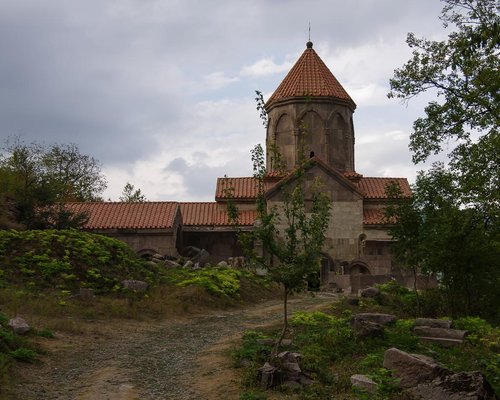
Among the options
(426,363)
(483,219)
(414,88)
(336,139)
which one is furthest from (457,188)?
(336,139)

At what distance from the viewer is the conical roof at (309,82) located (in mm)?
27703

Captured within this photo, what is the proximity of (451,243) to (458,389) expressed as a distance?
7444 mm

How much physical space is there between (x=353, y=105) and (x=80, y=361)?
21417mm

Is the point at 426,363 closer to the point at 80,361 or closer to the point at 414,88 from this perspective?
the point at 80,361

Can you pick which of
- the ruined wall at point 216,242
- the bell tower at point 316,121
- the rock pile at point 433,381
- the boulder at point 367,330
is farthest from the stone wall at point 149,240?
the rock pile at point 433,381

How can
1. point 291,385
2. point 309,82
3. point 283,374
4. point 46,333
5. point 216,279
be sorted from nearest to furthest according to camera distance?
1. point 291,385
2. point 283,374
3. point 46,333
4. point 216,279
5. point 309,82

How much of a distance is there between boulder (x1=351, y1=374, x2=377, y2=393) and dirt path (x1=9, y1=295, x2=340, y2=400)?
162 centimetres

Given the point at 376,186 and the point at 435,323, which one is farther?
the point at 376,186

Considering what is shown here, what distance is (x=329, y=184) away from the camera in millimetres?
26094

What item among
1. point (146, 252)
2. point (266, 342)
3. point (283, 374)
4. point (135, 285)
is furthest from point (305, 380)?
point (146, 252)

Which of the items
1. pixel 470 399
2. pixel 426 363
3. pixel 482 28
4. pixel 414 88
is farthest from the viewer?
pixel 414 88

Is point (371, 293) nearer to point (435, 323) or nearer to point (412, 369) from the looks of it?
point (435, 323)

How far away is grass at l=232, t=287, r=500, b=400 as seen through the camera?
26.4 ft

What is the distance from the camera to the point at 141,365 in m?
9.93
